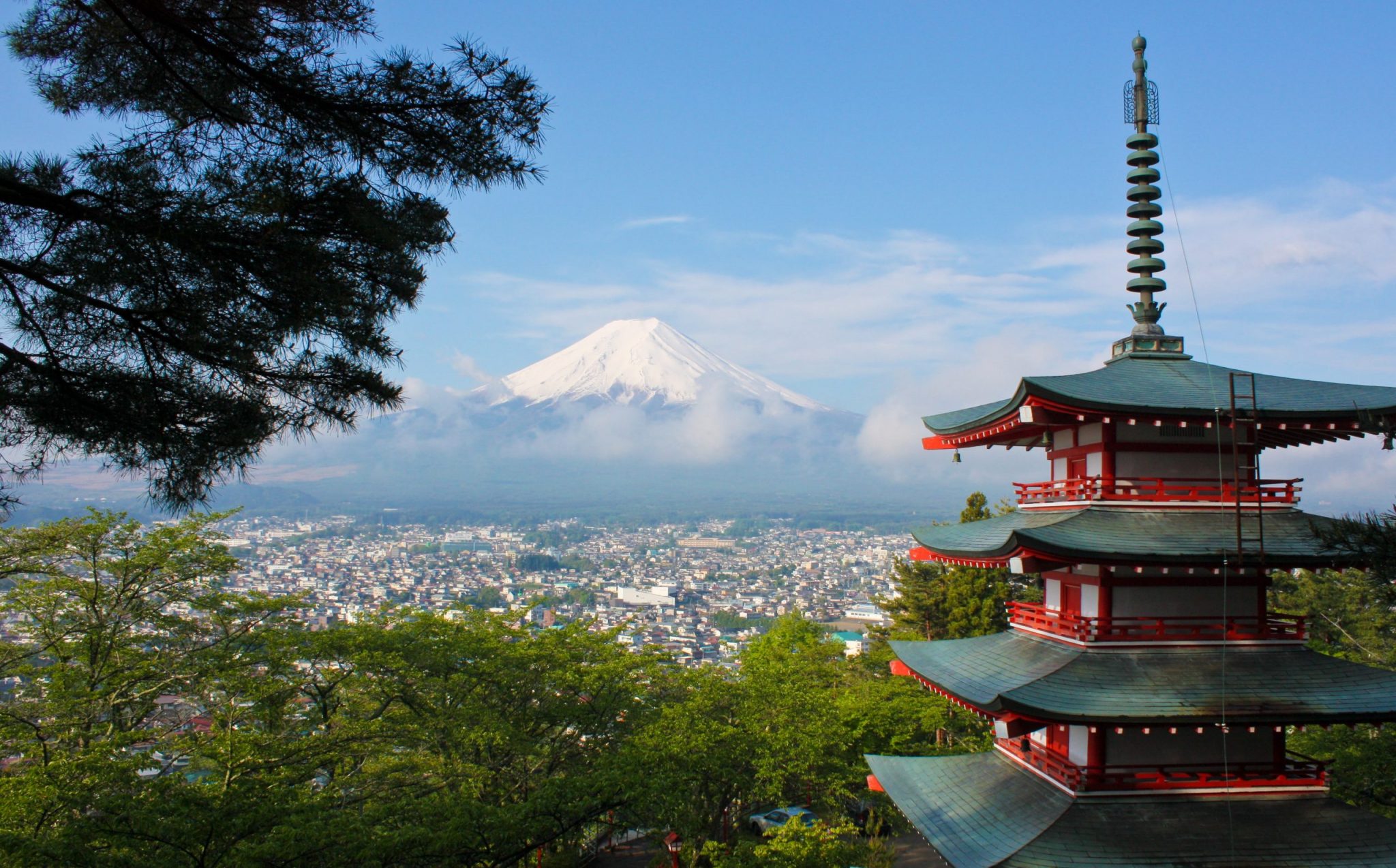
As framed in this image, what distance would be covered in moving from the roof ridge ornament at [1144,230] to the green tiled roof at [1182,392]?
10.1 inches

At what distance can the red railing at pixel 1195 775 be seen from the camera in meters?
8.13

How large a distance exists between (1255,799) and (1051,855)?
219 cm

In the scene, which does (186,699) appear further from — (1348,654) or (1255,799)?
(1348,654)

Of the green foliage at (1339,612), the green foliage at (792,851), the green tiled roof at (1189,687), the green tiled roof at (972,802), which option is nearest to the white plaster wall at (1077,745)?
the green tiled roof at (972,802)

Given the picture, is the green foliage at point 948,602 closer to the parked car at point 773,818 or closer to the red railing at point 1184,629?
the parked car at point 773,818

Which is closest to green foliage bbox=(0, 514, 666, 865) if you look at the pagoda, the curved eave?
the pagoda

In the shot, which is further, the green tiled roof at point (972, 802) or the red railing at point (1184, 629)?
the red railing at point (1184, 629)

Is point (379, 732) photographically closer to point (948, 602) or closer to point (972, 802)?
point (972, 802)

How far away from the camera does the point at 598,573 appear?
93.9 m

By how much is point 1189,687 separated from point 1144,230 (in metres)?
5.12

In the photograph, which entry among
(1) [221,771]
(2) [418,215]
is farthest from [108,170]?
(1) [221,771]

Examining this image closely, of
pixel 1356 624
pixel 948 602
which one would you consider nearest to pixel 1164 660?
pixel 948 602

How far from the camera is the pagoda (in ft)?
25.3

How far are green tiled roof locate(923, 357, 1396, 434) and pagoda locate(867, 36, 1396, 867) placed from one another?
30 mm
